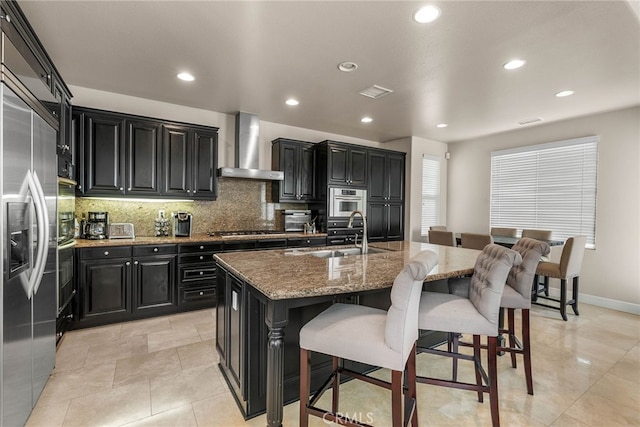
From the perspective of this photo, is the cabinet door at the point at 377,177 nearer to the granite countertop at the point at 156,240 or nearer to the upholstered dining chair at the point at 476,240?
the upholstered dining chair at the point at 476,240

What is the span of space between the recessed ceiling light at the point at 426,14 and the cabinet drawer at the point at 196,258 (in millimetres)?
3265

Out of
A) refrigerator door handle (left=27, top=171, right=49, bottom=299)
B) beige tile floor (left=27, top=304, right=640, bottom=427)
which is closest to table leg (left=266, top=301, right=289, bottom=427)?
beige tile floor (left=27, top=304, right=640, bottom=427)

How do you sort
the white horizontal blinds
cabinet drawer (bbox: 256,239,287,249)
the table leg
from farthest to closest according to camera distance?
the white horizontal blinds → cabinet drawer (bbox: 256,239,287,249) → the table leg

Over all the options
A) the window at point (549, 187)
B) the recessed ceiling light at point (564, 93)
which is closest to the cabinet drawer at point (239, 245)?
the recessed ceiling light at point (564, 93)

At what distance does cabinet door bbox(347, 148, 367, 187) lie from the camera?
16.9ft

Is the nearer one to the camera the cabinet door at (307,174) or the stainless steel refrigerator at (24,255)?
the stainless steel refrigerator at (24,255)

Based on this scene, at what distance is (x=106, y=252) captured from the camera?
3.29 m

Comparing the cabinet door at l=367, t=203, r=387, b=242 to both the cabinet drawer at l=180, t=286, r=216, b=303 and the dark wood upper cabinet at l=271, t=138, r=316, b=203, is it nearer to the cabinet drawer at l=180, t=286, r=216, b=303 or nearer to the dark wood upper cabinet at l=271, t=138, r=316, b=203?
the dark wood upper cabinet at l=271, t=138, r=316, b=203

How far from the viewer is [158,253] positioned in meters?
3.58

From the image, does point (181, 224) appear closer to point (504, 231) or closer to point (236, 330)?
point (236, 330)

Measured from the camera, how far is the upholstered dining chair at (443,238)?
4508 millimetres

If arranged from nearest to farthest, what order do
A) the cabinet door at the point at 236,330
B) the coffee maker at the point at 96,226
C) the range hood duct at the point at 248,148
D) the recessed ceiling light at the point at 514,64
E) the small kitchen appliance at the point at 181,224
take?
the cabinet door at the point at 236,330 → the recessed ceiling light at the point at 514,64 → the coffee maker at the point at 96,226 → the small kitchen appliance at the point at 181,224 → the range hood duct at the point at 248,148

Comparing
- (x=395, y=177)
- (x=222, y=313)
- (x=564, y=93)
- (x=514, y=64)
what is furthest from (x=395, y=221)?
(x=222, y=313)

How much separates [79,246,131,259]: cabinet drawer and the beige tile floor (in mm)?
776
